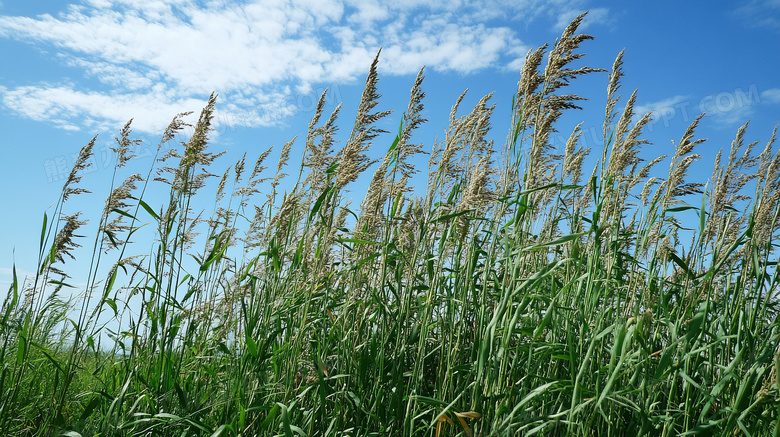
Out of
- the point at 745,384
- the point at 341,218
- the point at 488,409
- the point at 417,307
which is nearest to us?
the point at 745,384

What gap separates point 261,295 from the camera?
2.36m

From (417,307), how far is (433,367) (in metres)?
0.35

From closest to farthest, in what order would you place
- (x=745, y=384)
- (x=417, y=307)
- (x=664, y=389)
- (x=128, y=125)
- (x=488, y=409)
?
(x=745, y=384) < (x=488, y=409) < (x=664, y=389) < (x=417, y=307) < (x=128, y=125)

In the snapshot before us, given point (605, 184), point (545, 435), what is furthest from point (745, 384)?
point (605, 184)

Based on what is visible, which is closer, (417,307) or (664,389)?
(664,389)

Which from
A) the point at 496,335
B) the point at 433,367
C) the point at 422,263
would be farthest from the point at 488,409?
the point at 422,263

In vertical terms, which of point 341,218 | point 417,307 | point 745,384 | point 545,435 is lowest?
point 545,435

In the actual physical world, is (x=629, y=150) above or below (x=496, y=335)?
above

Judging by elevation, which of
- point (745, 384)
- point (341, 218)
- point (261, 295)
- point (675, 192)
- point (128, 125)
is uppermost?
point (128, 125)

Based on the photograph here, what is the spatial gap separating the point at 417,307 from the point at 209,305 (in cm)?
148

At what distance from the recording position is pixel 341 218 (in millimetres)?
3205

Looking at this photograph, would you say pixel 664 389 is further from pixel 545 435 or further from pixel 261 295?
pixel 261 295

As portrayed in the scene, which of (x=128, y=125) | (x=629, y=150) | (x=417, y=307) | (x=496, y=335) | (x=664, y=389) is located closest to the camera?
(x=496, y=335)

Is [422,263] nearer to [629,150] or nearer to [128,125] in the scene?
[629,150]
